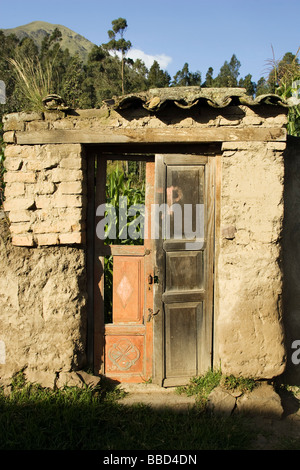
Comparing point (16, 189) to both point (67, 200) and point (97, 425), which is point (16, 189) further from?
point (97, 425)

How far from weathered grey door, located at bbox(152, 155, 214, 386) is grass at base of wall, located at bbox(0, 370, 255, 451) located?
51 centimetres

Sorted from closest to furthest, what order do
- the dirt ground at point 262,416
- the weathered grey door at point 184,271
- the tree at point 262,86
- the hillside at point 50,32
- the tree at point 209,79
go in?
the dirt ground at point 262,416, the weathered grey door at point 184,271, the tree at point 262,86, the tree at point 209,79, the hillside at point 50,32

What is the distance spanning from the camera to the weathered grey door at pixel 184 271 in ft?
11.4

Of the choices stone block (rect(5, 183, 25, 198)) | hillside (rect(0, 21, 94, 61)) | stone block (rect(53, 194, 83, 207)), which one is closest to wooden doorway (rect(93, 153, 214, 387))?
stone block (rect(53, 194, 83, 207))

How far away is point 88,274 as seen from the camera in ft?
11.7

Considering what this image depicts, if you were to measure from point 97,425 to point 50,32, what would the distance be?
342 ft

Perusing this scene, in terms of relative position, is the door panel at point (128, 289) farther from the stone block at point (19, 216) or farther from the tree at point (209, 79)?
the tree at point (209, 79)

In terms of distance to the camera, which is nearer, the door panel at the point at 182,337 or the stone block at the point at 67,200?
the stone block at the point at 67,200

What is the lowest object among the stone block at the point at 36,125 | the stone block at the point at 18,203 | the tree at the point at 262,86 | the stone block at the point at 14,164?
the stone block at the point at 18,203

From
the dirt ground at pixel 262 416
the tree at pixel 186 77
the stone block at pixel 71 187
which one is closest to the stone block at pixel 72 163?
the stone block at pixel 71 187

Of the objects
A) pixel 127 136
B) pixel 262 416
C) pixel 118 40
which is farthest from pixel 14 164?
pixel 118 40
